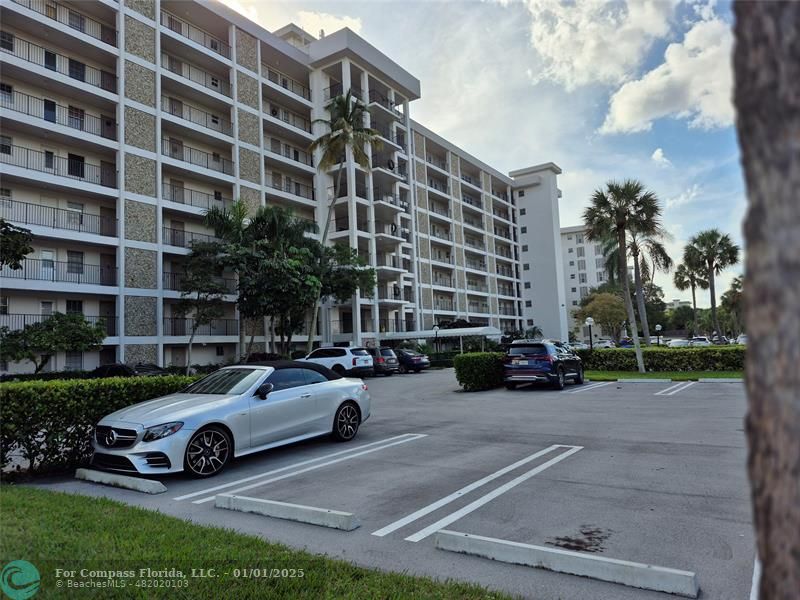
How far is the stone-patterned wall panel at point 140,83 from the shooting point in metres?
26.0

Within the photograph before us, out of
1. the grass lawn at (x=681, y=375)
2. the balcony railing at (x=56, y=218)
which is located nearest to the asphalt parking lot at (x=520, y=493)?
the grass lawn at (x=681, y=375)

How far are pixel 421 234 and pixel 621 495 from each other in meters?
42.3

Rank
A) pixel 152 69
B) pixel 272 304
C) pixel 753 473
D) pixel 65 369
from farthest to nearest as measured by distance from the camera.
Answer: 1. pixel 152 69
2. pixel 272 304
3. pixel 65 369
4. pixel 753 473

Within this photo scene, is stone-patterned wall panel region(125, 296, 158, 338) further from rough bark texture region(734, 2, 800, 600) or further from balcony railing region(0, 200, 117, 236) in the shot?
rough bark texture region(734, 2, 800, 600)

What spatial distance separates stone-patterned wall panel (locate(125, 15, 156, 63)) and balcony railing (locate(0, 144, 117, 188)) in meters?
6.46

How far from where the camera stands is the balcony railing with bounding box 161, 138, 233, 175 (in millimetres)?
28600

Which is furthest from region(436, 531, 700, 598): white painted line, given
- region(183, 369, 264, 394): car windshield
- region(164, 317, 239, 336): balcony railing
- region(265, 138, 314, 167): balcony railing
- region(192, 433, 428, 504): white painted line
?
region(265, 138, 314, 167): balcony railing

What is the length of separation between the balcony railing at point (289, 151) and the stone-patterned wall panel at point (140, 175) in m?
10.0

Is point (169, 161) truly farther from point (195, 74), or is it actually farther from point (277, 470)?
point (277, 470)

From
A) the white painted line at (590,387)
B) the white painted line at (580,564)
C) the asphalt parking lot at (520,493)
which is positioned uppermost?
the white painted line at (580,564)

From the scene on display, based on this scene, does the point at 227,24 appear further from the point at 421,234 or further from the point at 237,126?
the point at 421,234

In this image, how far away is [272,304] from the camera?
977 inches

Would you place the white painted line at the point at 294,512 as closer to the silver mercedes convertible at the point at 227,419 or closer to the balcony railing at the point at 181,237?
the silver mercedes convertible at the point at 227,419

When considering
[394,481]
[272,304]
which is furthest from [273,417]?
[272,304]
